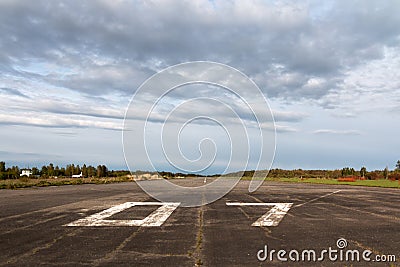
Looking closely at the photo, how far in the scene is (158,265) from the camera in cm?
760

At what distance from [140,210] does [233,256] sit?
926cm

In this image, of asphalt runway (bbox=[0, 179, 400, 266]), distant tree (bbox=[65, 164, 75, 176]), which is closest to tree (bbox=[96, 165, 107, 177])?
distant tree (bbox=[65, 164, 75, 176])

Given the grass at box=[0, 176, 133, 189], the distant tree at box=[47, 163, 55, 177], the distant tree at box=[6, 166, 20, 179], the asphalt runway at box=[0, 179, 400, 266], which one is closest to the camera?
the asphalt runway at box=[0, 179, 400, 266]

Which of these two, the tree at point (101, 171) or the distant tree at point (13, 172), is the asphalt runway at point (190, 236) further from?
the tree at point (101, 171)

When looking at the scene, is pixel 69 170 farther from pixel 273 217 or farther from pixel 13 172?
pixel 273 217

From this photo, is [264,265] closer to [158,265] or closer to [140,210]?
[158,265]

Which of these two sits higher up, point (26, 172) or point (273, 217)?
point (26, 172)

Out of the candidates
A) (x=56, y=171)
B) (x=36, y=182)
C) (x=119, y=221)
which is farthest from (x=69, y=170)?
(x=119, y=221)

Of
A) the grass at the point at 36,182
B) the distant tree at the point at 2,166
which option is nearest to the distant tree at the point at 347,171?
the grass at the point at 36,182

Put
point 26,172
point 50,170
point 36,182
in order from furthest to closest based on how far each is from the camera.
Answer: point 50,170 < point 26,172 < point 36,182

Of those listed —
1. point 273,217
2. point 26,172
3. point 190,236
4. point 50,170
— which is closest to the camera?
point 190,236

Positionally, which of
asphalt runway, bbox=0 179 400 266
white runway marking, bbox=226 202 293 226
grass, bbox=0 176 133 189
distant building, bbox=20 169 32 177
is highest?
distant building, bbox=20 169 32 177

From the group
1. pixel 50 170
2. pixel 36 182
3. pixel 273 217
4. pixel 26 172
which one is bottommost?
pixel 273 217

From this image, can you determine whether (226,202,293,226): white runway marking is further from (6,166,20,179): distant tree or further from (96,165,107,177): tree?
(96,165,107,177): tree
